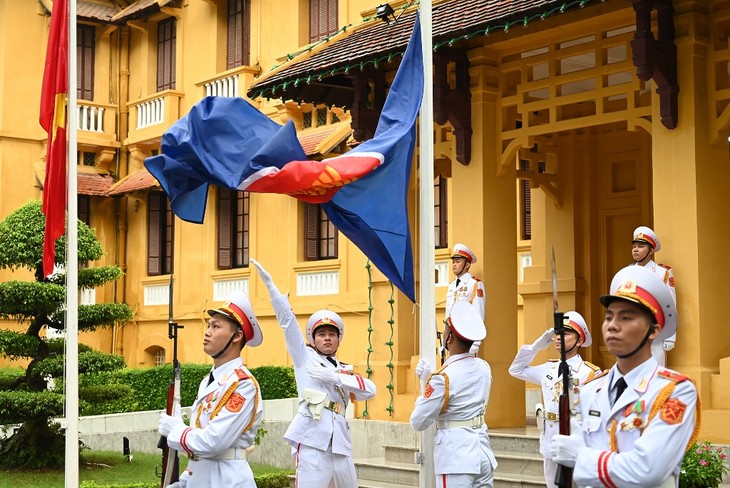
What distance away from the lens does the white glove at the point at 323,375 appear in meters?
10.1

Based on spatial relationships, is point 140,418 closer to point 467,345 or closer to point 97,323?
point 97,323

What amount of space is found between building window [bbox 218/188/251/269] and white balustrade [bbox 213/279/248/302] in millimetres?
435

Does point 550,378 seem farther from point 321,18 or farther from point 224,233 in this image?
point 224,233

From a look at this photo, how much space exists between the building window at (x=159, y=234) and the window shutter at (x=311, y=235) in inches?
221

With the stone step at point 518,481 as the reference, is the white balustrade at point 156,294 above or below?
above

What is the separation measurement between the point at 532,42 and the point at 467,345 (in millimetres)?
6834

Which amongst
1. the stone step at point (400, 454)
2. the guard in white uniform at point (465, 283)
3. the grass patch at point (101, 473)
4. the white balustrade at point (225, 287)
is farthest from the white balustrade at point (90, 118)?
the guard in white uniform at point (465, 283)

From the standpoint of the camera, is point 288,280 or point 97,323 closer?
point 97,323

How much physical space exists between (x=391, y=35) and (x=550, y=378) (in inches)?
237

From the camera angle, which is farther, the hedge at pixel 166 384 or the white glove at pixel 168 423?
the hedge at pixel 166 384

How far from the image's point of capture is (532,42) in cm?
1487

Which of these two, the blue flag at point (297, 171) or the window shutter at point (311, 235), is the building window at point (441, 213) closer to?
the window shutter at point (311, 235)

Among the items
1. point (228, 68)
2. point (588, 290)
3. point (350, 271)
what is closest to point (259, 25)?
point (228, 68)

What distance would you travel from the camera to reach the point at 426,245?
9.74m
